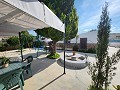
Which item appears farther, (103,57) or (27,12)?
(103,57)

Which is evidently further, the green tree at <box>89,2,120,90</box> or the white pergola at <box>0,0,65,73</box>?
the green tree at <box>89,2,120,90</box>

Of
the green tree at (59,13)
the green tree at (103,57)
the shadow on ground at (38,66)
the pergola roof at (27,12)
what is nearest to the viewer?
the pergola roof at (27,12)

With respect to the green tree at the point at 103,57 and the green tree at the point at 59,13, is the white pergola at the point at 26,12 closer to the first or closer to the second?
the green tree at the point at 103,57

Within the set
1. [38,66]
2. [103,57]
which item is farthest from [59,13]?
[103,57]

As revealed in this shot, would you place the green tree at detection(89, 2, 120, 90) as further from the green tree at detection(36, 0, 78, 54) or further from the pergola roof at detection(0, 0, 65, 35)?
the green tree at detection(36, 0, 78, 54)

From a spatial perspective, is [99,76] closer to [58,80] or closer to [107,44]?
[107,44]

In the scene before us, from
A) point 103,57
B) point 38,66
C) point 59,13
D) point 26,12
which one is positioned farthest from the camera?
point 59,13

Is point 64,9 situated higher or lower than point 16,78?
higher

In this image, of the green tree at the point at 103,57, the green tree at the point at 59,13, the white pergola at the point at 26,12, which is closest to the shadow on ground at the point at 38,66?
the green tree at the point at 59,13

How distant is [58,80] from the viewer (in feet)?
17.4

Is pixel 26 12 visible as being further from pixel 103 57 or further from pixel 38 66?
pixel 38 66

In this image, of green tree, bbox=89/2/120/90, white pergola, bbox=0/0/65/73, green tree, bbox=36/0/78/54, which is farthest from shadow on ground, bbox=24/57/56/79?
green tree, bbox=89/2/120/90

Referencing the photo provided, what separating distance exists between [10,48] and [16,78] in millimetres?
17304

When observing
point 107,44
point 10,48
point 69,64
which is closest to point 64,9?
point 69,64
